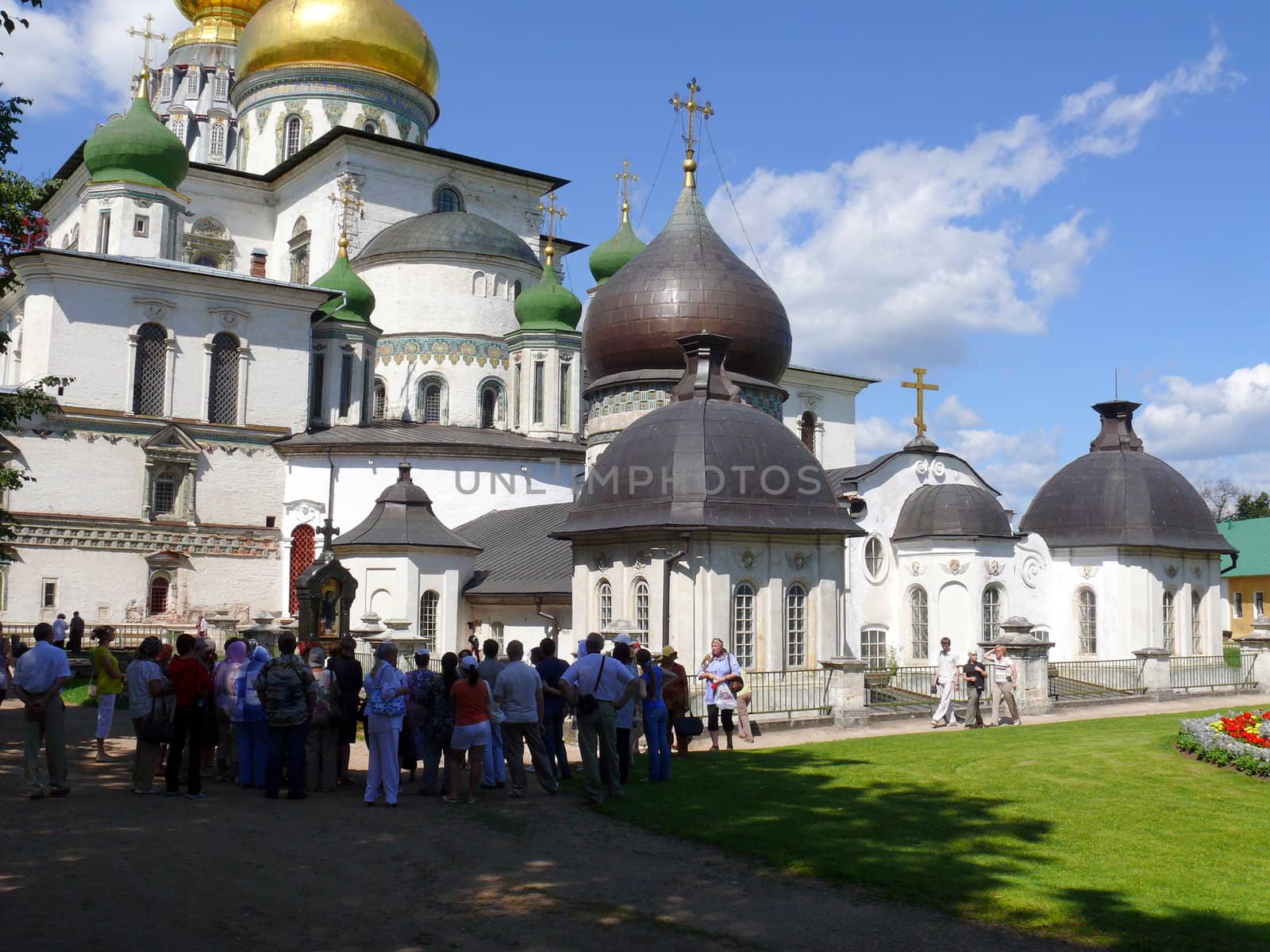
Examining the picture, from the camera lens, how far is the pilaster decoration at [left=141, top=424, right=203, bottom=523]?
32.5 meters

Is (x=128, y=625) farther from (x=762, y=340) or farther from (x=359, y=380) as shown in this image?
(x=762, y=340)

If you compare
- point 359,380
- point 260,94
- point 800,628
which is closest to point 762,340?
point 800,628

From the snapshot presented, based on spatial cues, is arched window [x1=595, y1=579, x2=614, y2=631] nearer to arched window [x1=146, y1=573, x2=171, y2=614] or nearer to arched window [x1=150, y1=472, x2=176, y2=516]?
arched window [x1=146, y1=573, x2=171, y2=614]

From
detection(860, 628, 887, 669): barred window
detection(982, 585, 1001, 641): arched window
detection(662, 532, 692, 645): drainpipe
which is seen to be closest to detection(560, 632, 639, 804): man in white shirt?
detection(662, 532, 692, 645): drainpipe

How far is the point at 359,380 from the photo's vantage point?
119ft

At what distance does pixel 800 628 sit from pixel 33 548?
65.6 feet

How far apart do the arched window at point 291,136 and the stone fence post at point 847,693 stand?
32371mm

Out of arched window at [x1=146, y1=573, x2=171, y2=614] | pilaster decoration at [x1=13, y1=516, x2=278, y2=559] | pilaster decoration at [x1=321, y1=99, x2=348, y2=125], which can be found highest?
pilaster decoration at [x1=321, y1=99, x2=348, y2=125]

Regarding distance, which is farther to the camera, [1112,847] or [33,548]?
[33,548]

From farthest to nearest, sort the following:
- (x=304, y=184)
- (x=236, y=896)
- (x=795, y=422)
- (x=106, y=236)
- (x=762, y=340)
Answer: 1. (x=795, y=422)
2. (x=304, y=184)
3. (x=106, y=236)
4. (x=762, y=340)
5. (x=236, y=896)

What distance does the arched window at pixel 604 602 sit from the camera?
2152 centimetres

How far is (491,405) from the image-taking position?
3825cm

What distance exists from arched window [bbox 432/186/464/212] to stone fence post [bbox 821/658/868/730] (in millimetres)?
27815

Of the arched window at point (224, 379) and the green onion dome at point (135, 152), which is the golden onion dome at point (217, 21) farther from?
the arched window at point (224, 379)
